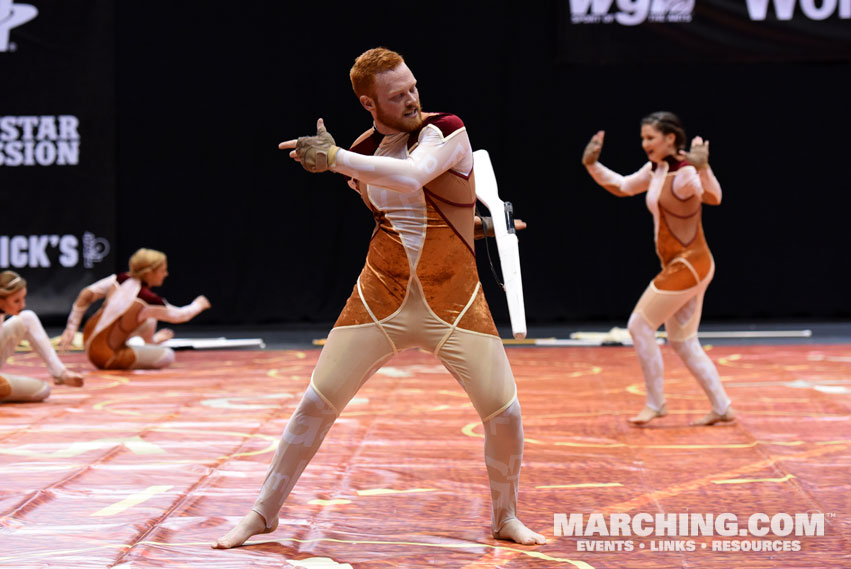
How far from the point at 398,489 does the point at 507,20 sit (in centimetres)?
737

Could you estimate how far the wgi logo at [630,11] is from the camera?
31.3 ft

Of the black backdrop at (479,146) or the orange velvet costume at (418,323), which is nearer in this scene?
the orange velvet costume at (418,323)

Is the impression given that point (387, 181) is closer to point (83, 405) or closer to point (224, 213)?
point (83, 405)

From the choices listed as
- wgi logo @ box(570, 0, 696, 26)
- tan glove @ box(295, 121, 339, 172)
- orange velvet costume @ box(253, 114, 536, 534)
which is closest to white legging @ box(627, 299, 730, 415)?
orange velvet costume @ box(253, 114, 536, 534)

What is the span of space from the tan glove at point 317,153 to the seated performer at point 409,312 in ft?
0.76

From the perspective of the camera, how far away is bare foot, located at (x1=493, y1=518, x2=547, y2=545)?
9.51ft

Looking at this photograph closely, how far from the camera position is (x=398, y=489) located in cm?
359

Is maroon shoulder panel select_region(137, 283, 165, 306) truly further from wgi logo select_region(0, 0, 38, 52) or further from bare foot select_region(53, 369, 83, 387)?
wgi logo select_region(0, 0, 38, 52)

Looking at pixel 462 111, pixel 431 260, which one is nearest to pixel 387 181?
pixel 431 260

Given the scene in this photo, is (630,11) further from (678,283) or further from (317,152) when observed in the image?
(317,152)

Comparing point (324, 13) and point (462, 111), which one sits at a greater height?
point (324, 13)

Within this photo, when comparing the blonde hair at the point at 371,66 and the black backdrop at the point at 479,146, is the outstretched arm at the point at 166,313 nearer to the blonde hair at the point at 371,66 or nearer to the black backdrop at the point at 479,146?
the black backdrop at the point at 479,146

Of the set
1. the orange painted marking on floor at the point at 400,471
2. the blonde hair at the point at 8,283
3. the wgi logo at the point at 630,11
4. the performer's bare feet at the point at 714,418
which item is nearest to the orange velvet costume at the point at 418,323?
the orange painted marking on floor at the point at 400,471

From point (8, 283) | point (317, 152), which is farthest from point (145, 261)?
point (317, 152)
